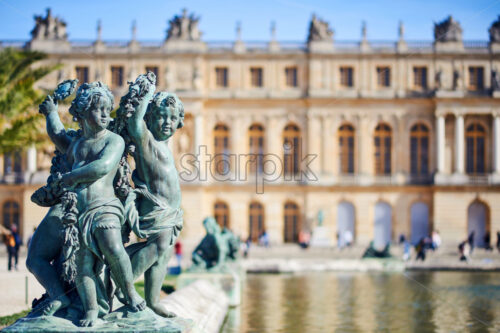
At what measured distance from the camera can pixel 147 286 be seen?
7.27 meters

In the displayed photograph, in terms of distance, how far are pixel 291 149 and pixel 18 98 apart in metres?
29.9

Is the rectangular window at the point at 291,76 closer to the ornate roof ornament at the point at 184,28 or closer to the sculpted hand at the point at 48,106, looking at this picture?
the ornate roof ornament at the point at 184,28

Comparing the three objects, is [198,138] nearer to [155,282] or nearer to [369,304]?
[369,304]

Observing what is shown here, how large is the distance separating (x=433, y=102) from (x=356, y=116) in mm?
5053

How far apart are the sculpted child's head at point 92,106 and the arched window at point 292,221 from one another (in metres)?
42.0

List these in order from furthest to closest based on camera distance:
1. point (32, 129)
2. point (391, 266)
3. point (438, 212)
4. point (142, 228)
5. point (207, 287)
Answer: point (438, 212), point (391, 266), point (32, 129), point (207, 287), point (142, 228)

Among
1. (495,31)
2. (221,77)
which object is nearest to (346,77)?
(221,77)

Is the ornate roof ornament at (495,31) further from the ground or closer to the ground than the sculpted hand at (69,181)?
further from the ground

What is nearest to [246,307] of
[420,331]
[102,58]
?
[420,331]

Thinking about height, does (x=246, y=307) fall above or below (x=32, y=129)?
below

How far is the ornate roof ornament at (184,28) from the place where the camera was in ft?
157

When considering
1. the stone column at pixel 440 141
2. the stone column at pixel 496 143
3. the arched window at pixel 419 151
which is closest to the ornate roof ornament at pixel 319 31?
the arched window at pixel 419 151

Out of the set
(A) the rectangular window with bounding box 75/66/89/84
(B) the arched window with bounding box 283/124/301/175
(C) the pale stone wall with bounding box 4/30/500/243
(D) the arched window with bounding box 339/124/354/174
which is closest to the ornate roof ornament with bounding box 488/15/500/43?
(C) the pale stone wall with bounding box 4/30/500/243

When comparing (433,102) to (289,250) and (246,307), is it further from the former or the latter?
(246,307)
